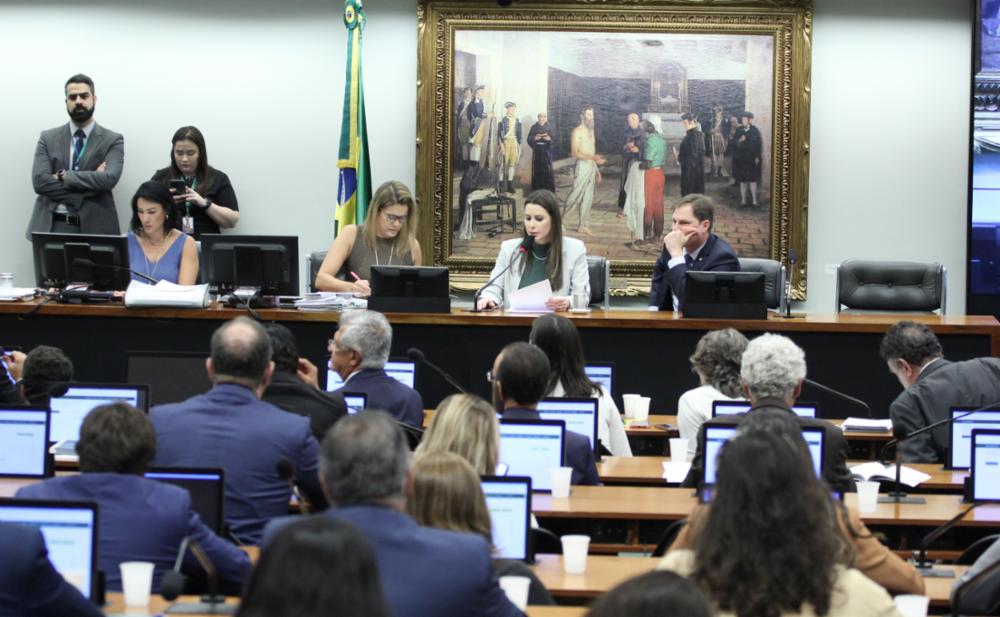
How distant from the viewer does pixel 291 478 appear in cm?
425

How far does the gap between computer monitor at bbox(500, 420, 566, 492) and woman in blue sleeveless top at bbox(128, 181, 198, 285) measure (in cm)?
406

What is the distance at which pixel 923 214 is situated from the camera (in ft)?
36.0

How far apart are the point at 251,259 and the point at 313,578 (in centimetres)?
643

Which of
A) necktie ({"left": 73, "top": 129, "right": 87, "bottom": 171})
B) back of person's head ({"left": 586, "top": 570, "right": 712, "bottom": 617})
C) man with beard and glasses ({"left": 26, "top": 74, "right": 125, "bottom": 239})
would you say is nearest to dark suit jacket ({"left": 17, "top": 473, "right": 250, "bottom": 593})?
back of person's head ({"left": 586, "top": 570, "right": 712, "bottom": 617})

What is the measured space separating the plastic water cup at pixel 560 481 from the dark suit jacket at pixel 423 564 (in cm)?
197

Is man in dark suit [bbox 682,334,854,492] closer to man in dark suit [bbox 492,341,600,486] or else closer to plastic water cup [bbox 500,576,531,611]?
man in dark suit [bbox 492,341,600,486]

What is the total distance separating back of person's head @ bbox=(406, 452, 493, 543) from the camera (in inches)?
127

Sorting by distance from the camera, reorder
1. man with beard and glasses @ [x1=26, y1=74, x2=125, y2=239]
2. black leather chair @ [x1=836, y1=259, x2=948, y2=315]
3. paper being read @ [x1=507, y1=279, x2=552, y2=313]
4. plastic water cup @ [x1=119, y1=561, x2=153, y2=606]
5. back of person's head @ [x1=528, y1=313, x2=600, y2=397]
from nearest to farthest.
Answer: plastic water cup @ [x1=119, y1=561, x2=153, y2=606], back of person's head @ [x1=528, y1=313, x2=600, y2=397], paper being read @ [x1=507, y1=279, x2=552, y2=313], black leather chair @ [x1=836, y1=259, x2=948, y2=315], man with beard and glasses @ [x1=26, y1=74, x2=125, y2=239]

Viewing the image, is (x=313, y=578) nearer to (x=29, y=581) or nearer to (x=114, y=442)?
(x=29, y=581)

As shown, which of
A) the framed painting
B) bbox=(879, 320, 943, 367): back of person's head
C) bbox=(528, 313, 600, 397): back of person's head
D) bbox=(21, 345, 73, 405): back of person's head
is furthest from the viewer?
the framed painting

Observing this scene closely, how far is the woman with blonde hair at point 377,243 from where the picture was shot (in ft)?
28.2

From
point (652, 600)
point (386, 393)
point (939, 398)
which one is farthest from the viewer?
point (939, 398)

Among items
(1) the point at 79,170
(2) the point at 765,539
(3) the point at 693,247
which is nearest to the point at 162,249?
(1) the point at 79,170

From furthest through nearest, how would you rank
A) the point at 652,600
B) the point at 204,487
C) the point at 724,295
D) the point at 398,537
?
1. the point at 724,295
2. the point at 204,487
3. the point at 398,537
4. the point at 652,600
